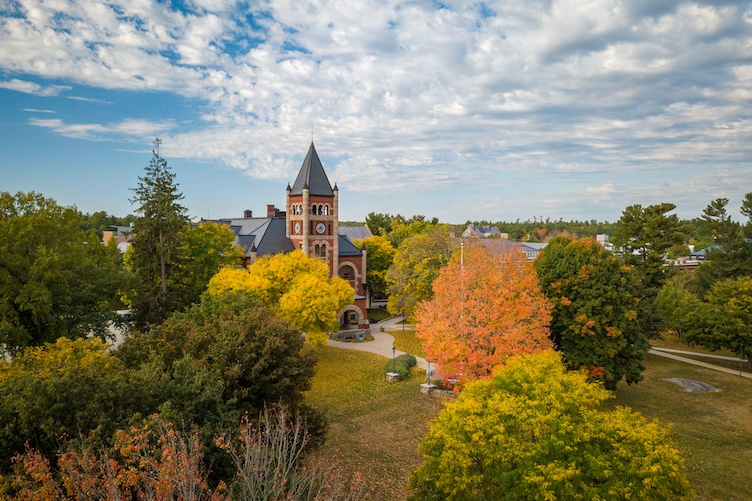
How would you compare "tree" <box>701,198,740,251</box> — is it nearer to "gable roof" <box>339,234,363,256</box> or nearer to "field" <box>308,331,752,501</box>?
"field" <box>308,331,752,501</box>

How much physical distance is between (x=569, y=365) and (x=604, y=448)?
13.3 metres

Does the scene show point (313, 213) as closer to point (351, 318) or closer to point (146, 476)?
point (351, 318)

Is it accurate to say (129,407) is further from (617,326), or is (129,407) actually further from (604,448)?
(617,326)

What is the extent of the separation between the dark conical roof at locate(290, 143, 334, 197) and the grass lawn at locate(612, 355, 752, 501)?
3032cm

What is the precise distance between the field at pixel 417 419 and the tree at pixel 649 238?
436 inches

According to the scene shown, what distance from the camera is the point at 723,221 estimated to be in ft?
154

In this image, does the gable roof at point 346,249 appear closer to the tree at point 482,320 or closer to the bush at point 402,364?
the bush at point 402,364

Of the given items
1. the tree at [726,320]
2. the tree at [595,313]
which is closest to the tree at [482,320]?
the tree at [595,313]

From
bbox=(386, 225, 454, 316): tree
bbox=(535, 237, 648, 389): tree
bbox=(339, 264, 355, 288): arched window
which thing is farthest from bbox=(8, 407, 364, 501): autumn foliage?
bbox=(339, 264, 355, 288): arched window

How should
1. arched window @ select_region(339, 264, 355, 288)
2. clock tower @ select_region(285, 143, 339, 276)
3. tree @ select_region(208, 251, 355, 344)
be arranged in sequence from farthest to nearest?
arched window @ select_region(339, 264, 355, 288), clock tower @ select_region(285, 143, 339, 276), tree @ select_region(208, 251, 355, 344)

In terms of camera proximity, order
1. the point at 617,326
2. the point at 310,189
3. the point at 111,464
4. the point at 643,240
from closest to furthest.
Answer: the point at 111,464
the point at 617,326
the point at 643,240
the point at 310,189

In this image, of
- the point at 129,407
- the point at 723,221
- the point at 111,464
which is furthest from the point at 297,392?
the point at 723,221

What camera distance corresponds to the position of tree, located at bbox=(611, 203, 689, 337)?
41469mm

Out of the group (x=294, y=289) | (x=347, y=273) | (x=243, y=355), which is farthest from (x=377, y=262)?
(x=243, y=355)
